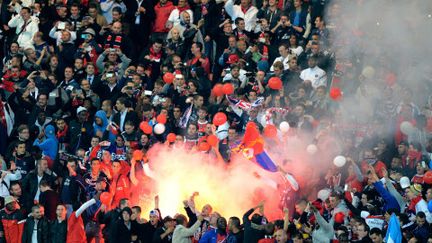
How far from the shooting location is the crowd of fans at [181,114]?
21250 mm

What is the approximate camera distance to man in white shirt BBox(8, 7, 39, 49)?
87.0 feet

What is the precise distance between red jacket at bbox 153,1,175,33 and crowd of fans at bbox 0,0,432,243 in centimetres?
2

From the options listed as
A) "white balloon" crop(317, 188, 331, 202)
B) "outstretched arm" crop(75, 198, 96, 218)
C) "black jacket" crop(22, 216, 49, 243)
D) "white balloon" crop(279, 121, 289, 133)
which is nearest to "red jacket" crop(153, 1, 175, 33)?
"white balloon" crop(279, 121, 289, 133)

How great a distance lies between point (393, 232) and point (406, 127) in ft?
10.7

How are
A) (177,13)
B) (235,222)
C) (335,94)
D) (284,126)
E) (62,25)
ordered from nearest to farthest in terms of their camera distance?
(235,222), (284,126), (335,94), (177,13), (62,25)

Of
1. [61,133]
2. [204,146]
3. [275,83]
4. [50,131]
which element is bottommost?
[61,133]

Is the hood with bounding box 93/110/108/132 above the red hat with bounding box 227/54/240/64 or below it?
below

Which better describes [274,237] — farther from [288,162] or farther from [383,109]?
[383,109]

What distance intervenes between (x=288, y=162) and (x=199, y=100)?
2051mm

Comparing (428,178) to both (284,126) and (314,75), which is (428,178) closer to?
(284,126)

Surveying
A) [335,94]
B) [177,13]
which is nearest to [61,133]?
[177,13]

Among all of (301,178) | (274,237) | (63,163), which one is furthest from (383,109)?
(63,163)

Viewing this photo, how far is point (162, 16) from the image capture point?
26.5 meters

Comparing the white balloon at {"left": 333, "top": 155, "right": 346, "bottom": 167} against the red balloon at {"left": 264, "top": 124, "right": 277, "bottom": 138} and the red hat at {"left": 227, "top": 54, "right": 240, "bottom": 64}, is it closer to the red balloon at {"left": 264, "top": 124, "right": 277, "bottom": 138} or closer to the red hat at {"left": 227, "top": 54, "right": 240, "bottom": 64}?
the red balloon at {"left": 264, "top": 124, "right": 277, "bottom": 138}
